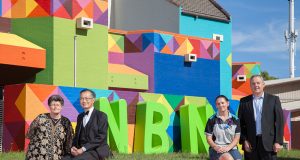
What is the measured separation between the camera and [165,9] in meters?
31.3

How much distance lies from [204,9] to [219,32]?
61.4 inches

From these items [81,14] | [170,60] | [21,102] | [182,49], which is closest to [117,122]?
[21,102]

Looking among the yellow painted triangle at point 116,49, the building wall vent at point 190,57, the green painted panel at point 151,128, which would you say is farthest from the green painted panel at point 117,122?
the building wall vent at point 190,57

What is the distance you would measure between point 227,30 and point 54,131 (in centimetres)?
2570

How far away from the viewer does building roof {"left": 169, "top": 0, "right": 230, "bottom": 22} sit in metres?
32.0

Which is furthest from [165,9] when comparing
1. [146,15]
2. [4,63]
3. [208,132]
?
[208,132]

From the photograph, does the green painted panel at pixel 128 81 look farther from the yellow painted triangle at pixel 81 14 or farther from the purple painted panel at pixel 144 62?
the yellow painted triangle at pixel 81 14

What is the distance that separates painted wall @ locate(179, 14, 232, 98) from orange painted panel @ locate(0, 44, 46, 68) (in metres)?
11.6

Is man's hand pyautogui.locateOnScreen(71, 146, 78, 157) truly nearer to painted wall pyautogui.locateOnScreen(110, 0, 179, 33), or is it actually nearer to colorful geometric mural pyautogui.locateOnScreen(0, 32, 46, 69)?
colorful geometric mural pyautogui.locateOnScreen(0, 32, 46, 69)

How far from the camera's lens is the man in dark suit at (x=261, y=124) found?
8.45 m

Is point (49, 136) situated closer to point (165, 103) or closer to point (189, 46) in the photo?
point (165, 103)

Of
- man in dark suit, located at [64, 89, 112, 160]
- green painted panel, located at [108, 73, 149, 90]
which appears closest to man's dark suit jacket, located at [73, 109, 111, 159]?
man in dark suit, located at [64, 89, 112, 160]

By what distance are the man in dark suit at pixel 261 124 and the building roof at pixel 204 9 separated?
22.9m

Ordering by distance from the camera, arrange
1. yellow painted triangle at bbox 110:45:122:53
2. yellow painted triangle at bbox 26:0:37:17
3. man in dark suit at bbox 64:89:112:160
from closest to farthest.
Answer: man in dark suit at bbox 64:89:112:160 < yellow painted triangle at bbox 26:0:37:17 < yellow painted triangle at bbox 110:45:122:53
